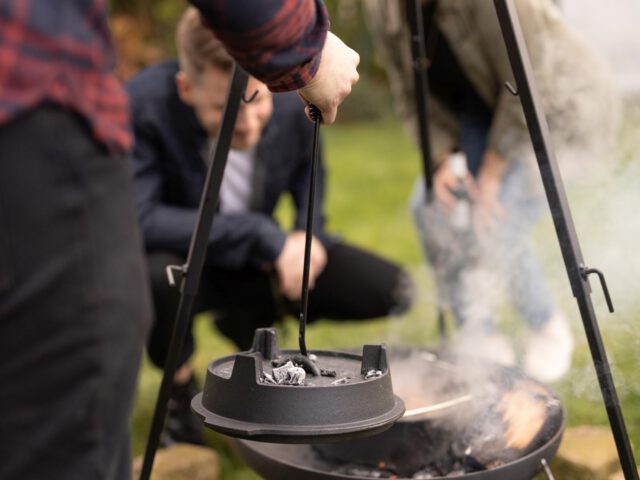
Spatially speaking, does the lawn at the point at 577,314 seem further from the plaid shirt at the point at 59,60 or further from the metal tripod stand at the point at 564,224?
the plaid shirt at the point at 59,60

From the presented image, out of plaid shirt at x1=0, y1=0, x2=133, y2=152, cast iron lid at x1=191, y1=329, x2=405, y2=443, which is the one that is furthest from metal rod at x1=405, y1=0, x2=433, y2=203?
plaid shirt at x1=0, y1=0, x2=133, y2=152

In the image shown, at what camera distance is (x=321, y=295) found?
2.85 meters

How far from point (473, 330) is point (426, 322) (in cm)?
80

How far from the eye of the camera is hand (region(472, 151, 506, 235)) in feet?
9.19

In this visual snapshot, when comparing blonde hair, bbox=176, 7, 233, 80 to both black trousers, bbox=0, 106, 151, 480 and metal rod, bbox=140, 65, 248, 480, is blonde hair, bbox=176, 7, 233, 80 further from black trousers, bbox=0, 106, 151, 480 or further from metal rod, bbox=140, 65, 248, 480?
black trousers, bbox=0, 106, 151, 480

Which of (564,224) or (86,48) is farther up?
(86,48)

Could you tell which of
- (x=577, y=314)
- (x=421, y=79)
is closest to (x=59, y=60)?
(x=421, y=79)

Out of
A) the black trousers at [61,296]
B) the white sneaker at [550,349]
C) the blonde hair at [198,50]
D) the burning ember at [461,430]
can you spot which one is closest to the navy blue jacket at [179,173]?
the blonde hair at [198,50]

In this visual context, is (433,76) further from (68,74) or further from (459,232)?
(68,74)

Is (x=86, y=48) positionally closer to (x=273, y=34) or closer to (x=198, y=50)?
(x=273, y=34)

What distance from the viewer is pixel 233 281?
111 inches

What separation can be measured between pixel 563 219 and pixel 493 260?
1.41m

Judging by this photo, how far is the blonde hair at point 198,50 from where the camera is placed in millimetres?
2424

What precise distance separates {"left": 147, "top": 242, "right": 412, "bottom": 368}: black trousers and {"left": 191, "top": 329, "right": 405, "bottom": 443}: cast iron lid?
133 cm
